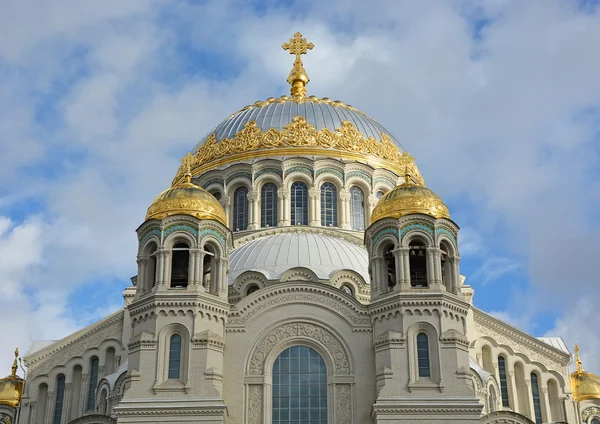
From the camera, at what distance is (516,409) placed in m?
30.0

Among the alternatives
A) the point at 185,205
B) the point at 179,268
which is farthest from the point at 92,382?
the point at 185,205

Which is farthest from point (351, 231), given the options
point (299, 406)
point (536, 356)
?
point (299, 406)

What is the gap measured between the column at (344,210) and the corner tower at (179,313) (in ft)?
27.4

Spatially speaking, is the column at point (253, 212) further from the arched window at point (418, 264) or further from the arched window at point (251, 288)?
the arched window at point (418, 264)

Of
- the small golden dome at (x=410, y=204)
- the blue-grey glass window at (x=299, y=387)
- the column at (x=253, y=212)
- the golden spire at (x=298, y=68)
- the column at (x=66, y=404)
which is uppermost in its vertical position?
the golden spire at (x=298, y=68)

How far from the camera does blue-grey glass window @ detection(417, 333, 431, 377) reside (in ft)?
78.4

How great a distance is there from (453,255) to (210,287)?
6654mm

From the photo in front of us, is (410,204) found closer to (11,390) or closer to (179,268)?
(179,268)

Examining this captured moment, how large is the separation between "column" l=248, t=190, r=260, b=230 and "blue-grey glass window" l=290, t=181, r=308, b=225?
1.29 meters

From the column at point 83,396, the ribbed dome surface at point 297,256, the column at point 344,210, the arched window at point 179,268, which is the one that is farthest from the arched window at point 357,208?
the column at point 83,396

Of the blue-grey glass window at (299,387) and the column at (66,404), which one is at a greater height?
the column at (66,404)

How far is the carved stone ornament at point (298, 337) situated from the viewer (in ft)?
81.1

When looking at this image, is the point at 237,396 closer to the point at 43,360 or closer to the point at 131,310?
the point at 131,310

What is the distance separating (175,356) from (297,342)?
10.8ft
